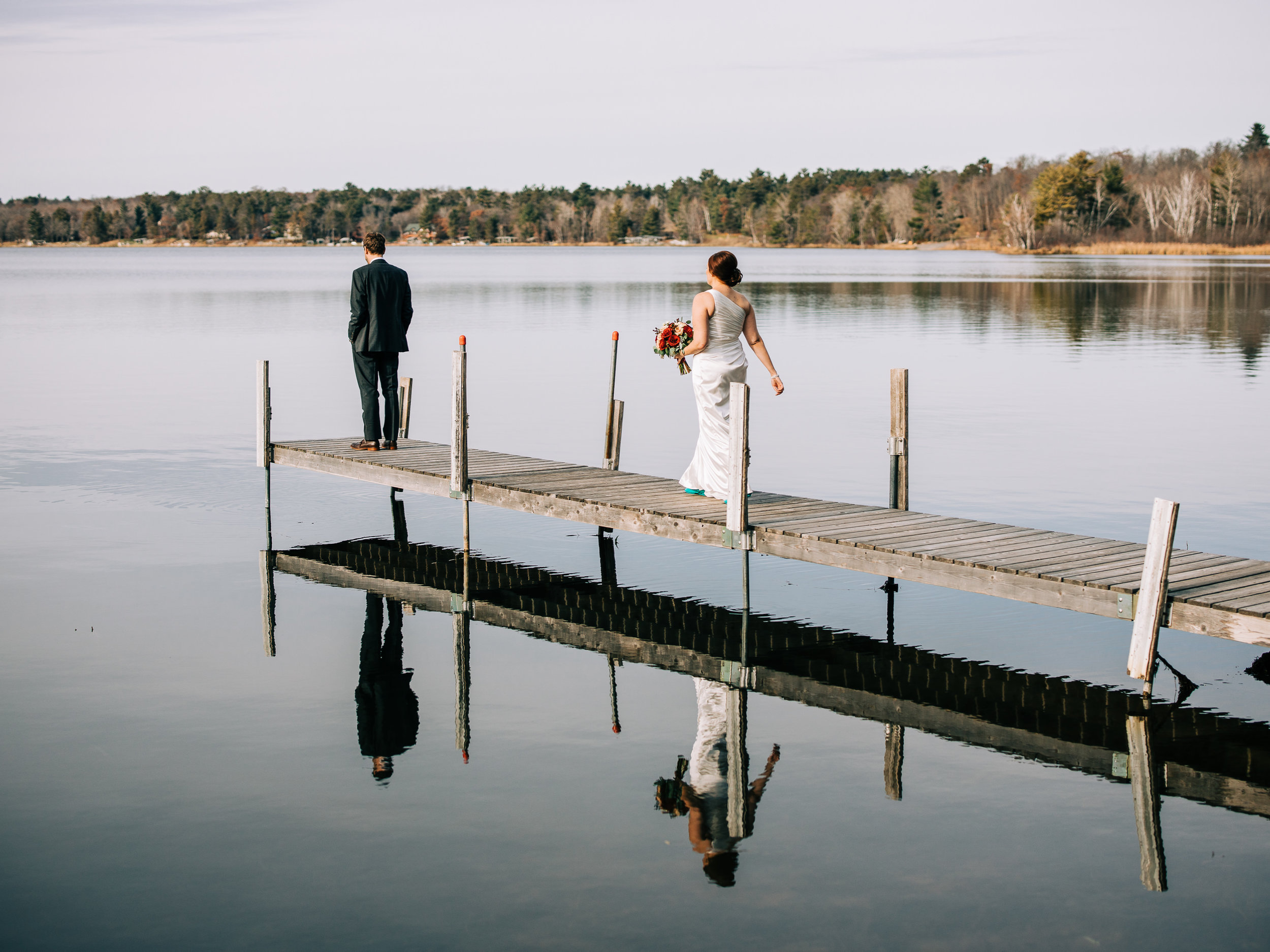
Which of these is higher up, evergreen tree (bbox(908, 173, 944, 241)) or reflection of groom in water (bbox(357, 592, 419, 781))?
evergreen tree (bbox(908, 173, 944, 241))

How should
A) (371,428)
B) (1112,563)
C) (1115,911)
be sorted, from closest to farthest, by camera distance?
(1115,911), (1112,563), (371,428)

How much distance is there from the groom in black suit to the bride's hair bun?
3.51 m

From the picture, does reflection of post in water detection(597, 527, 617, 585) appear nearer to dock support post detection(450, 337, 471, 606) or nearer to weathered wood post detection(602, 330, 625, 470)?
weathered wood post detection(602, 330, 625, 470)

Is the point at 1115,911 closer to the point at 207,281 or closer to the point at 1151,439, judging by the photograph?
the point at 1151,439

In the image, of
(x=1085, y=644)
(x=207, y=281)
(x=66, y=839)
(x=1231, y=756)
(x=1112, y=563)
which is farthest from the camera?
(x=207, y=281)

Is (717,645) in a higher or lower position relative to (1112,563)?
lower

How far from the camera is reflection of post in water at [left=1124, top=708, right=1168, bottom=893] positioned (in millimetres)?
6633

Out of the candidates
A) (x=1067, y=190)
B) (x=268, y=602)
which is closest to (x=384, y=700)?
(x=268, y=602)

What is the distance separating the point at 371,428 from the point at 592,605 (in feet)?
12.9

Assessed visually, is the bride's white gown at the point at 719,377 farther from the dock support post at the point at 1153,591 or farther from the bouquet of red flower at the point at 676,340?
the dock support post at the point at 1153,591

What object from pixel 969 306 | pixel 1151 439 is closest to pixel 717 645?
pixel 1151 439

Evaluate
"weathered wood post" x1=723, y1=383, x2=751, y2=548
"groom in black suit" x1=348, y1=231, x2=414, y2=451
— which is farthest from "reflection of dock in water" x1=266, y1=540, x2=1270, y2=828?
"groom in black suit" x1=348, y1=231, x2=414, y2=451

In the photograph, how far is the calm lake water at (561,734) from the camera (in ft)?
20.4

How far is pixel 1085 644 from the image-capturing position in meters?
10.5
